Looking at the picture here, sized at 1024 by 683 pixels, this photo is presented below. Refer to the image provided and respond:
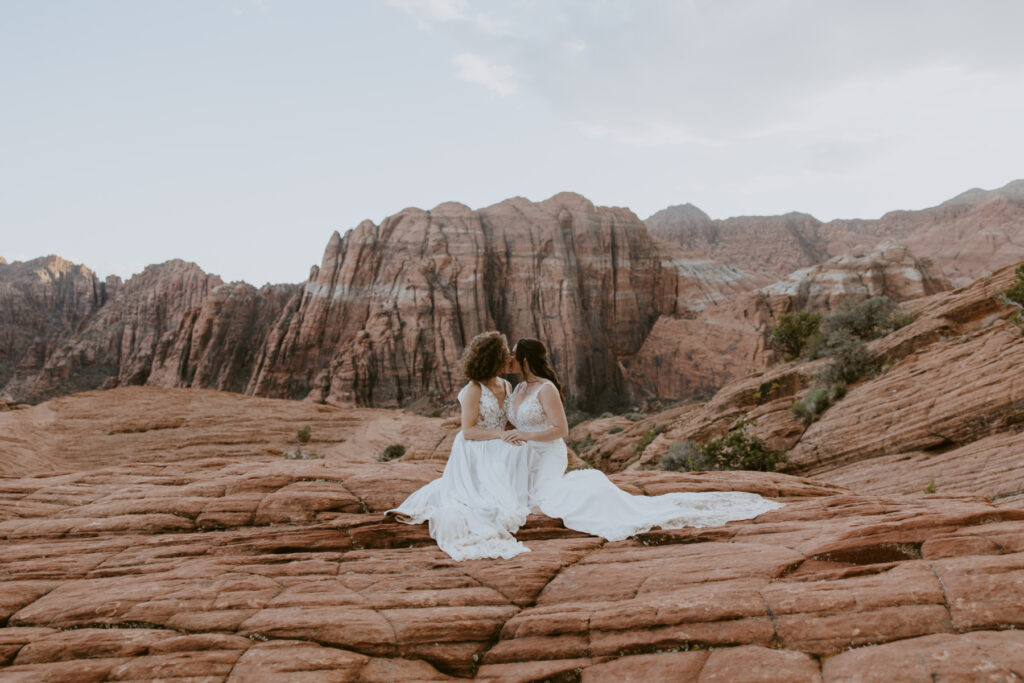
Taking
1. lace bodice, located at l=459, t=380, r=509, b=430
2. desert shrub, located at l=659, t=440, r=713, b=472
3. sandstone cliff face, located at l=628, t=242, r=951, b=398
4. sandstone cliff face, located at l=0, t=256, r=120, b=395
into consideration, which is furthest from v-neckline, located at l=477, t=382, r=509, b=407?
sandstone cliff face, located at l=0, t=256, r=120, b=395

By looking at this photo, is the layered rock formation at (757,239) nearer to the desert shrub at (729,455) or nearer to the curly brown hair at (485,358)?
the desert shrub at (729,455)

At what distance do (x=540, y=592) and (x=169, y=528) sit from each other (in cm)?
486

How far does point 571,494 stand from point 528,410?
1136mm

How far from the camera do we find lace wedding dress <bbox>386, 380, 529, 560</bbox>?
6.28 m

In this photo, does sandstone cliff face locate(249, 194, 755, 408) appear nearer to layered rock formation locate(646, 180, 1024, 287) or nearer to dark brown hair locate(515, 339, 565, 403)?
layered rock formation locate(646, 180, 1024, 287)

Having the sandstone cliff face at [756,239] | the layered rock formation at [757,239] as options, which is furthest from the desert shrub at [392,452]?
the sandstone cliff face at [756,239]

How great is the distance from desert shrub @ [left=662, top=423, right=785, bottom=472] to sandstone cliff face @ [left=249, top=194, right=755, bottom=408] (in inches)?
1489

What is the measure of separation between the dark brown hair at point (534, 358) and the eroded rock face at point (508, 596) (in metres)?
1.80

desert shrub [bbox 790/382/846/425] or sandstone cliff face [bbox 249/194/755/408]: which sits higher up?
sandstone cliff face [bbox 249/194/755/408]

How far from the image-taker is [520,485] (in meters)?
7.18

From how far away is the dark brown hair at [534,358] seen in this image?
7.49 m

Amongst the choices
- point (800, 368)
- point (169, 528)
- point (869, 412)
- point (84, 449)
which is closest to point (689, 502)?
point (169, 528)

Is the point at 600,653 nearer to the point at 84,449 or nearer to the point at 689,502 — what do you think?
the point at 689,502

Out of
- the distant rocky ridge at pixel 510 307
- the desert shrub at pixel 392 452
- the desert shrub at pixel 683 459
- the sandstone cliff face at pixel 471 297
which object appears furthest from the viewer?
the sandstone cliff face at pixel 471 297
